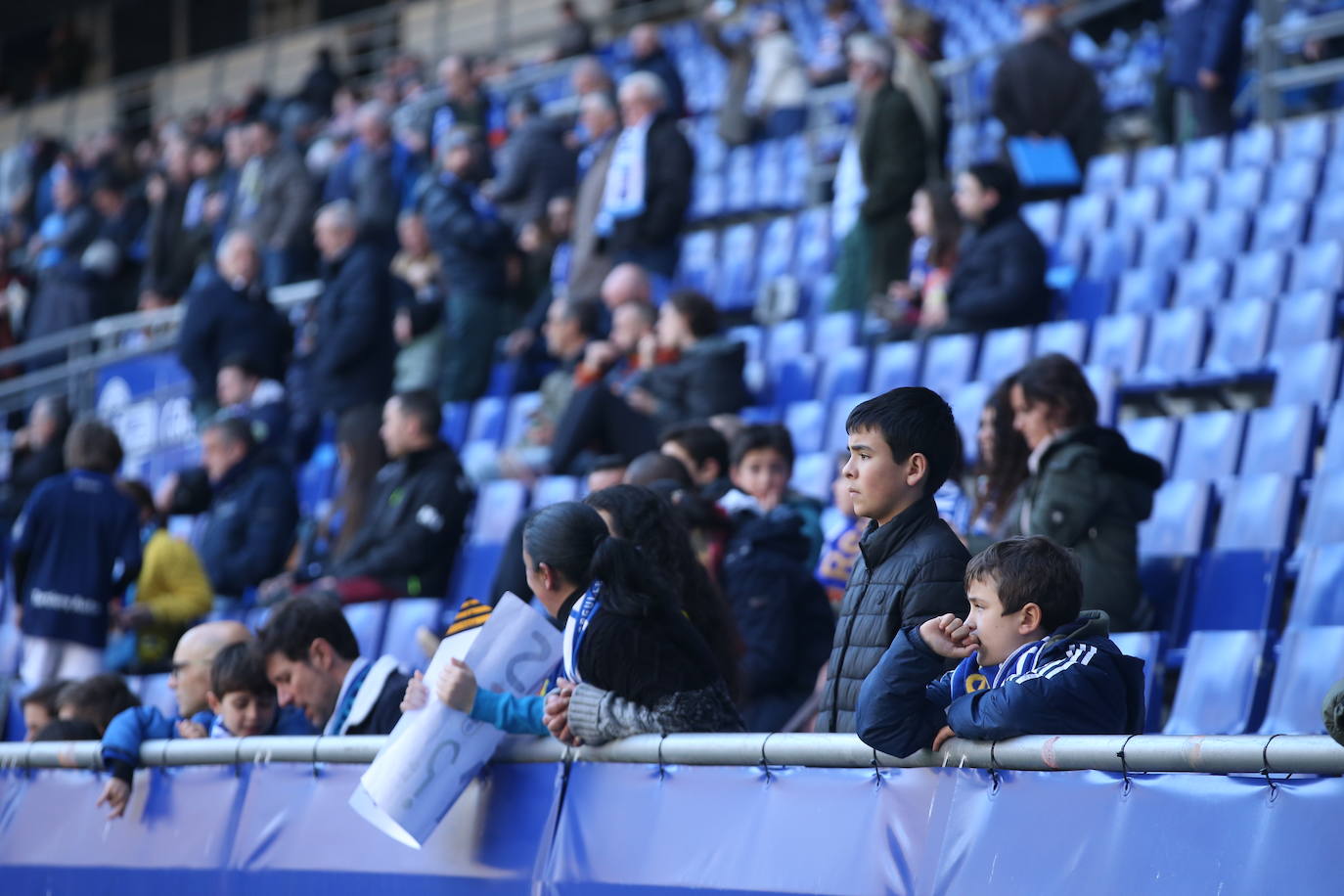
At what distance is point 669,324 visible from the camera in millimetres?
7559

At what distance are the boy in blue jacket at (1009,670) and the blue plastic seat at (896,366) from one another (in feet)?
15.0

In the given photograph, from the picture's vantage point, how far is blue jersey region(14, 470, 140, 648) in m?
6.92

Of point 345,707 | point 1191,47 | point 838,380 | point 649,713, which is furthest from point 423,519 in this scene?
point 1191,47

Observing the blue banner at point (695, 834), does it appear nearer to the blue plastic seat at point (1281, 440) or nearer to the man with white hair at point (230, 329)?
the blue plastic seat at point (1281, 440)

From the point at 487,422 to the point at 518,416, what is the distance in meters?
0.22

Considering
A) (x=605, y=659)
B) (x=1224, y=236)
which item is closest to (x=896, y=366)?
(x=1224, y=236)

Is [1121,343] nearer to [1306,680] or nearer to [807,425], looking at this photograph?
[807,425]

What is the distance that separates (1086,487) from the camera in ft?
15.6

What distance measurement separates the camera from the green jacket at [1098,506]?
4.75m

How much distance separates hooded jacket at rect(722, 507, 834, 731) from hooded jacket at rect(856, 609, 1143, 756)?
1733 millimetres

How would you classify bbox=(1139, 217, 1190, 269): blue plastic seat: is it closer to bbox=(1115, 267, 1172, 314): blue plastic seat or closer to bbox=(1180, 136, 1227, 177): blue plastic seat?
bbox=(1115, 267, 1172, 314): blue plastic seat

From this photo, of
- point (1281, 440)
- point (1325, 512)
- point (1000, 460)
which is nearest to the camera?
point (1000, 460)

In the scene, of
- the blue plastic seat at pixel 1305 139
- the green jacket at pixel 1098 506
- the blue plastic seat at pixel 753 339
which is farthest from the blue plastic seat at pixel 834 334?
the green jacket at pixel 1098 506

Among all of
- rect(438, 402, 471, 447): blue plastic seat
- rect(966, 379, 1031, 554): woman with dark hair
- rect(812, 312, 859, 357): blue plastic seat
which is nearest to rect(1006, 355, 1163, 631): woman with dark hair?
rect(966, 379, 1031, 554): woman with dark hair
